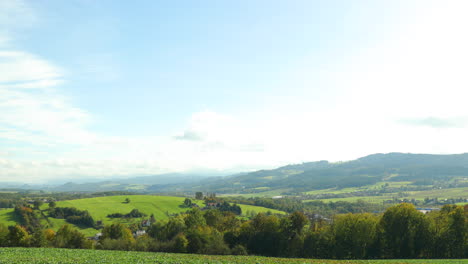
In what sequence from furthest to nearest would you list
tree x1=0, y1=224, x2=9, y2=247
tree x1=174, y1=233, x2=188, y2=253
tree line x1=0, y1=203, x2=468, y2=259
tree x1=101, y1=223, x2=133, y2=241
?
tree x1=101, y1=223, x2=133, y2=241
tree x1=0, y1=224, x2=9, y2=247
tree x1=174, y1=233, x2=188, y2=253
tree line x1=0, y1=203, x2=468, y2=259

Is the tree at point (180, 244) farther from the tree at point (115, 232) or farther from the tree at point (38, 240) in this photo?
the tree at point (38, 240)

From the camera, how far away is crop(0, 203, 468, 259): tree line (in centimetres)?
5856

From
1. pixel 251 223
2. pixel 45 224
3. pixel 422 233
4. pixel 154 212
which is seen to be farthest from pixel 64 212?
pixel 422 233

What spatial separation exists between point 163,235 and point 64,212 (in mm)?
106652

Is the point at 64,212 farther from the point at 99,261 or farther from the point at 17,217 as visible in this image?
the point at 99,261

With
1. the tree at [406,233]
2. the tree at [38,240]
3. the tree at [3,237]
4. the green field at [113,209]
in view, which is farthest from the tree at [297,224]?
the green field at [113,209]

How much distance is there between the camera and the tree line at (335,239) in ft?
192

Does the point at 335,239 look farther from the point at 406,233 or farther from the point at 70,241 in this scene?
the point at 70,241

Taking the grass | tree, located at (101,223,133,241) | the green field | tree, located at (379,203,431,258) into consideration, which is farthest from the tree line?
the green field

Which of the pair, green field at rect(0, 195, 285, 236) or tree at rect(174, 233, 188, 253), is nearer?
tree at rect(174, 233, 188, 253)

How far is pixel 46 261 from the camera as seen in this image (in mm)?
35594

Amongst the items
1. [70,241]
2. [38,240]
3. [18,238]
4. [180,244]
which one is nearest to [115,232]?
[70,241]

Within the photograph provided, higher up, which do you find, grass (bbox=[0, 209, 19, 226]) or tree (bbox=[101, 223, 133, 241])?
tree (bbox=[101, 223, 133, 241])

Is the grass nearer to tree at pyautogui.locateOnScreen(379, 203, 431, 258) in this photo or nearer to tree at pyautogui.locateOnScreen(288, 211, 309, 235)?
tree at pyautogui.locateOnScreen(288, 211, 309, 235)
